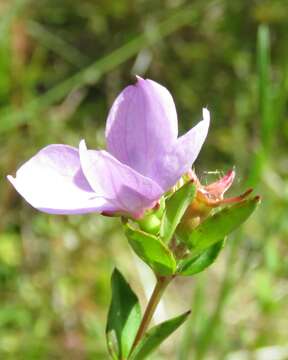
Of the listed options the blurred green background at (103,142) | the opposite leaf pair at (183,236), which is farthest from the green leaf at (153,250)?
the blurred green background at (103,142)

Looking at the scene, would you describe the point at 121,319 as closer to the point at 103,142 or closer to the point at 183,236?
the point at 183,236

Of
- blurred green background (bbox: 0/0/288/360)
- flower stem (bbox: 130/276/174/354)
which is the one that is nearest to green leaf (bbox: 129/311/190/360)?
flower stem (bbox: 130/276/174/354)

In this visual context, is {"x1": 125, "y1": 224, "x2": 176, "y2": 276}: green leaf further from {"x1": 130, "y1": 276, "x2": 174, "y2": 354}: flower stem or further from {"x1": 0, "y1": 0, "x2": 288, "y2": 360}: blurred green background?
{"x1": 0, "y1": 0, "x2": 288, "y2": 360}: blurred green background

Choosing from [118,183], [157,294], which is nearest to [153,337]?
[157,294]

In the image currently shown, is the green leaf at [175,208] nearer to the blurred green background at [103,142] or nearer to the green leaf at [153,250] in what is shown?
the green leaf at [153,250]

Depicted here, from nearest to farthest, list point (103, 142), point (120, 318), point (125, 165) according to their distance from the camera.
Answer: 1. point (125, 165)
2. point (120, 318)
3. point (103, 142)

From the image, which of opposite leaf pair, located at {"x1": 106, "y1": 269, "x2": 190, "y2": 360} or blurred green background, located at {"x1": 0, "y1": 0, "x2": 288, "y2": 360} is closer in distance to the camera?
opposite leaf pair, located at {"x1": 106, "y1": 269, "x2": 190, "y2": 360}
